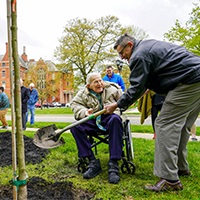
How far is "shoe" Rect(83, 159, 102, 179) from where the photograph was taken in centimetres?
325

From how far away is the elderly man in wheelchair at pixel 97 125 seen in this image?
325 cm

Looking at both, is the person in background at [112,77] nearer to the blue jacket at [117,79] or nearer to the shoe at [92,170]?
the blue jacket at [117,79]

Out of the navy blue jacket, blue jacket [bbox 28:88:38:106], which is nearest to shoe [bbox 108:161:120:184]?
the navy blue jacket

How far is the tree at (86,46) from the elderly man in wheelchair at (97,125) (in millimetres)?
22953

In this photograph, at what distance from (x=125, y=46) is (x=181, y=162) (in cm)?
156

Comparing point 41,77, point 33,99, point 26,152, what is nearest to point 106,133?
point 26,152

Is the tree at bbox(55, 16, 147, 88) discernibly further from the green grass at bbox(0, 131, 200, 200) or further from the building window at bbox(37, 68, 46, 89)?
the green grass at bbox(0, 131, 200, 200)

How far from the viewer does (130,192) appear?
9.04 feet

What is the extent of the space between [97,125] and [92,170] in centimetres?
56

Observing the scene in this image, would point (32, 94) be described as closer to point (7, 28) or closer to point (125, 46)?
point (125, 46)

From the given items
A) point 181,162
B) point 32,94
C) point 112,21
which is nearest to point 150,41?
point 181,162

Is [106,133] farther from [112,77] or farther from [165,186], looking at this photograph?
[112,77]

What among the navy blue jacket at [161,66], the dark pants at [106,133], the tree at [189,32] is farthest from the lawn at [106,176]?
the tree at [189,32]

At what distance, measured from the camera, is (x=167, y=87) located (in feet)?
9.29
